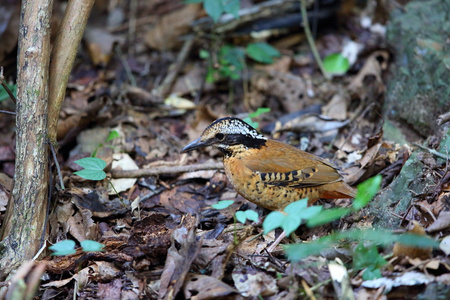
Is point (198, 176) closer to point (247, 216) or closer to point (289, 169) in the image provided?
point (289, 169)

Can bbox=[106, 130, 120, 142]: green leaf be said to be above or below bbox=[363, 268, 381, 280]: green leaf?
above

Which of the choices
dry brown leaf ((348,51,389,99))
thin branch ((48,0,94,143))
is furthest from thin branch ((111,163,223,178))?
dry brown leaf ((348,51,389,99))

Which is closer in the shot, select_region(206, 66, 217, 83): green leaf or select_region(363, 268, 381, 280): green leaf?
select_region(363, 268, 381, 280): green leaf

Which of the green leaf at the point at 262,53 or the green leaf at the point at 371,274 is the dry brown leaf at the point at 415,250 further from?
the green leaf at the point at 262,53

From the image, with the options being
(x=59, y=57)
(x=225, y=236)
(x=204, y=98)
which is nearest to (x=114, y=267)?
(x=225, y=236)

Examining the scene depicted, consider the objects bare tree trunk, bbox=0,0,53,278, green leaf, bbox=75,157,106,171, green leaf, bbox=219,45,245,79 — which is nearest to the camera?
bare tree trunk, bbox=0,0,53,278

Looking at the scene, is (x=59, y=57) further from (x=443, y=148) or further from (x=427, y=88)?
(x=427, y=88)

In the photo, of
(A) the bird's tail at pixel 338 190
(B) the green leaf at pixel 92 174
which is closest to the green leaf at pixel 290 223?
(A) the bird's tail at pixel 338 190

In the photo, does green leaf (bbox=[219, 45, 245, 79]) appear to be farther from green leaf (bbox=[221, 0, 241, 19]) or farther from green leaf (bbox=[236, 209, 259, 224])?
green leaf (bbox=[236, 209, 259, 224])
